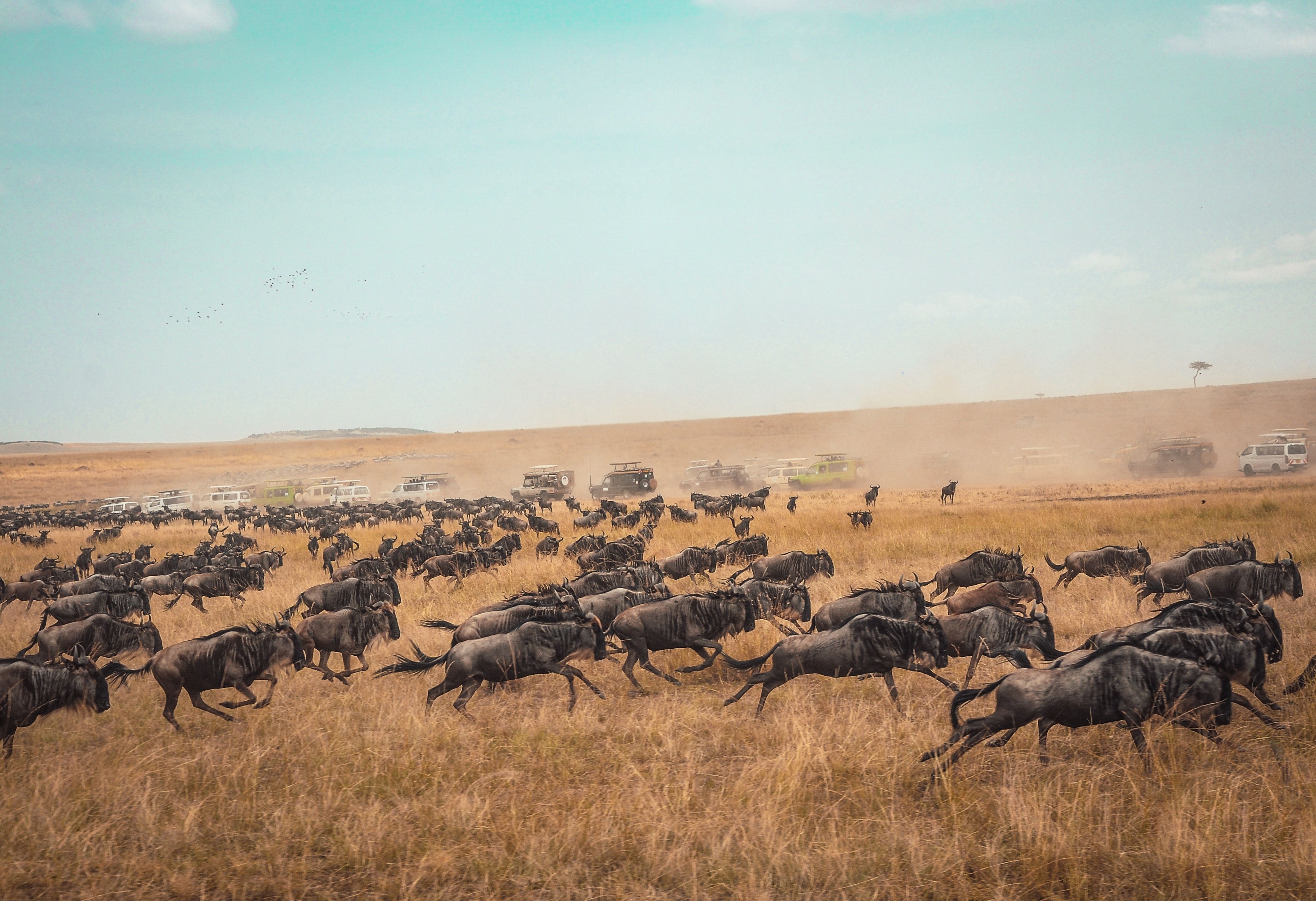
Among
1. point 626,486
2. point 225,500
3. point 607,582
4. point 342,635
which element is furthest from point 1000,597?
point 225,500

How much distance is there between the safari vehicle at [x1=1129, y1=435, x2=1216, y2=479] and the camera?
40.8 meters

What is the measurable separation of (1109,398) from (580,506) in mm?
94512

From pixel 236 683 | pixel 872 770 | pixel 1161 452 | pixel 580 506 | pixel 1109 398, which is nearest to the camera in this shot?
pixel 872 770

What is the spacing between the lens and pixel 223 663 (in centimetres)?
700

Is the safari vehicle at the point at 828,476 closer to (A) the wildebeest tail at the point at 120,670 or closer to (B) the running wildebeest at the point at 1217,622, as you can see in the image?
(B) the running wildebeest at the point at 1217,622

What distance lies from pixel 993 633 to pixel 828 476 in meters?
36.5

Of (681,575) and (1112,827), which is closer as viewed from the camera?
(1112,827)

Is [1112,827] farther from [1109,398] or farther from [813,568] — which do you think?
[1109,398]

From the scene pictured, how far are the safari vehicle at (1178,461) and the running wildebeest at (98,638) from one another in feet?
148

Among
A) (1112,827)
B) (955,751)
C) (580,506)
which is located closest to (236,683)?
(955,751)

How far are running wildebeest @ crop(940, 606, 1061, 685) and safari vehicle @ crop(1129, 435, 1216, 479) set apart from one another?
132 feet

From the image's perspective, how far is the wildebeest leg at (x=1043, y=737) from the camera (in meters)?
5.06

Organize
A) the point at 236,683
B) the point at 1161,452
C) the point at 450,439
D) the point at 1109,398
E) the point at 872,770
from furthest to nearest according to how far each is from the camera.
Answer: the point at 450,439 → the point at 1109,398 → the point at 1161,452 → the point at 236,683 → the point at 872,770

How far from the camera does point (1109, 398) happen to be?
10156 cm
